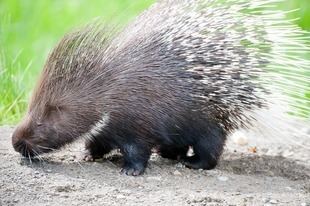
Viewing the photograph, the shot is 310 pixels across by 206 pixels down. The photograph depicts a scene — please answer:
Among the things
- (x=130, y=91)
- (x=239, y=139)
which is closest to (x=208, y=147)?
(x=130, y=91)

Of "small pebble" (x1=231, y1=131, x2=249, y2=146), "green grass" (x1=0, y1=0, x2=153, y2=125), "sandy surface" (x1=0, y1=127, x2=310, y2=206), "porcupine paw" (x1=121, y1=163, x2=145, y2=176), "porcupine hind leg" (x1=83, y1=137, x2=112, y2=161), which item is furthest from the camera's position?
"green grass" (x1=0, y1=0, x2=153, y2=125)

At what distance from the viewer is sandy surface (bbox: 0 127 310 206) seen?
3.30 m

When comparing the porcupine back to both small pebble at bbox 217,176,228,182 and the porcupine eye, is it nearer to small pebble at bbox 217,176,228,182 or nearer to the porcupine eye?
the porcupine eye

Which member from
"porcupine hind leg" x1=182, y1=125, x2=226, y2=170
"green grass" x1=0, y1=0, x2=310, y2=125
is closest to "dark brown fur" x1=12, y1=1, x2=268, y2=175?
"porcupine hind leg" x1=182, y1=125, x2=226, y2=170

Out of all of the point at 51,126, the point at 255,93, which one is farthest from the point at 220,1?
the point at 51,126

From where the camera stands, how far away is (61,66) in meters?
3.75

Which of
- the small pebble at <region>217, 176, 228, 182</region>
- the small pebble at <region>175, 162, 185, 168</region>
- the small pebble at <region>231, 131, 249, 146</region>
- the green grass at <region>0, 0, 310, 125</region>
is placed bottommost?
the small pebble at <region>231, 131, 249, 146</region>

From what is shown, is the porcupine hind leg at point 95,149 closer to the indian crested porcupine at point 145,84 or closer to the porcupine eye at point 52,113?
the indian crested porcupine at point 145,84

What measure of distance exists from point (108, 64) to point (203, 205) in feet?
3.11

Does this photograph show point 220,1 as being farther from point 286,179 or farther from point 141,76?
point 286,179

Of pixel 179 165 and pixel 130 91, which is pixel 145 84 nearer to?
pixel 130 91

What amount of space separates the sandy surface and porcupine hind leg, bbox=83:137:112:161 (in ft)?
0.17

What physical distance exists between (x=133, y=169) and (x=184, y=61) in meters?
0.61

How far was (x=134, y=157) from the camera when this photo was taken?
12.3 feet
